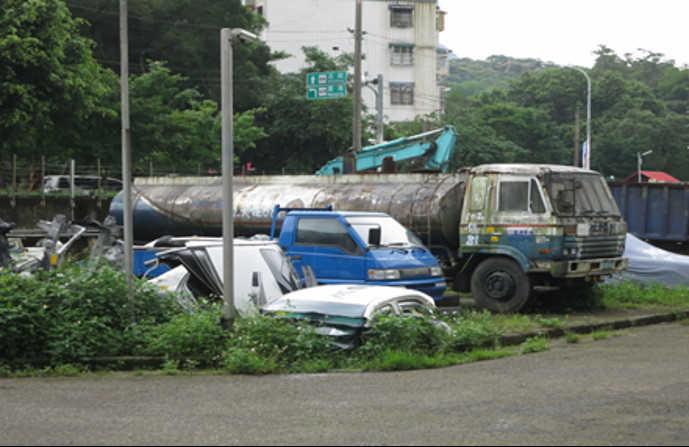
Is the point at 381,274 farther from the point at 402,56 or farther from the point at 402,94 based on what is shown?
the point at 402,94

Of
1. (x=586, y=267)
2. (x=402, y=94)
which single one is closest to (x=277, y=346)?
(x=586, y=267)

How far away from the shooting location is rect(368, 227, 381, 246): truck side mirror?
1486 centimetres

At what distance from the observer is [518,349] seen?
39.5 ft

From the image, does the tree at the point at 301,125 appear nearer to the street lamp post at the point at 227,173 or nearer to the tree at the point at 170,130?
the tree at the point at 170,130

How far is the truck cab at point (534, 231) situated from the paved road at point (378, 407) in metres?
4.63

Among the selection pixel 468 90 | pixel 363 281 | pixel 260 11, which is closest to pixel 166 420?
pixel 363 281

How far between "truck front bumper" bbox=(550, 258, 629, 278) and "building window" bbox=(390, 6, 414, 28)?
52482 millimetres

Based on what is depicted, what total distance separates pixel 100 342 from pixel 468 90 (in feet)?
441

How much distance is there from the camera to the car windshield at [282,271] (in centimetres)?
1330

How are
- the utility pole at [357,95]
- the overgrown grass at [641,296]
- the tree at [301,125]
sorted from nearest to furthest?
the overgrown grass at [641,296]
the utility pole at [357,95]
the tree at [301,125]

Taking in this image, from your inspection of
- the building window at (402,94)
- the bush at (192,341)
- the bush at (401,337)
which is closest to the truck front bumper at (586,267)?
the bush at (401,337)

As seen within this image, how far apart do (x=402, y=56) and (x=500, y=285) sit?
53011 mm

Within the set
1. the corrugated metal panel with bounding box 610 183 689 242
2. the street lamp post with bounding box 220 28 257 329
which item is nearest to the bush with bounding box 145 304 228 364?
the street lamp post with bounding box 220 28 257 329

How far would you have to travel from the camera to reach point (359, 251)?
14.8m
